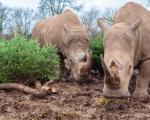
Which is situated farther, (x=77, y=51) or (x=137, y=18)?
(x=77, y=51)

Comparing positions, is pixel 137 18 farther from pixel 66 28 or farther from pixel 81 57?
pixel 66 28

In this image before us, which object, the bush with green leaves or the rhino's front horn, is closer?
the bush with green leaves

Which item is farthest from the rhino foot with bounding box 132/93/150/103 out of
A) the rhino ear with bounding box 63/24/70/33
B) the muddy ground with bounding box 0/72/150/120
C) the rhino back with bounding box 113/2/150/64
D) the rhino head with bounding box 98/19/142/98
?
the rhino ear with bounding box 63/24/70/33

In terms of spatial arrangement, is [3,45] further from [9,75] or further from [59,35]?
[59,35]

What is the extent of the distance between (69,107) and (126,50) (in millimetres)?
1325

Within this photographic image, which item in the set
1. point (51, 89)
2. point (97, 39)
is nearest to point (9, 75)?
point (51, 89)

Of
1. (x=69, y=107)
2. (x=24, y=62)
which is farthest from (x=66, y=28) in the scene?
(x=69, y=107)

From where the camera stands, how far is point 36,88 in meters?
9.37

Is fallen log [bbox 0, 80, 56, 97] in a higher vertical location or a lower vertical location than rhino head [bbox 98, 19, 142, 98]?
lower

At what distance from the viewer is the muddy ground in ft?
24.2

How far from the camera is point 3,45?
9.98 metres

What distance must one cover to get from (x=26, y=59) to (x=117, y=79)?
2878mm

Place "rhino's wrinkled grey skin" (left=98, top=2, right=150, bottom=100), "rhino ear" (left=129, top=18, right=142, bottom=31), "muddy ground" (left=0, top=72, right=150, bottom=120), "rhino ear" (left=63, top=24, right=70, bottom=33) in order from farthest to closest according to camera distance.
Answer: "rhino ear" (left=63, top=24, right=70, bottom=33), "rhino ear" (left=129, top=18, right=142, bottom=31), "rhino's wrinkled grey skin" (left=98, top=2, right=150, bottom=100), "muddy ground" (left=0, top=72, right=150, bottom=120)

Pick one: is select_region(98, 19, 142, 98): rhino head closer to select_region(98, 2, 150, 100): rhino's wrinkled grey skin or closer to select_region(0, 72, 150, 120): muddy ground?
select_region(98, 2, 150, 100): rhino's wrinkled grey skin
